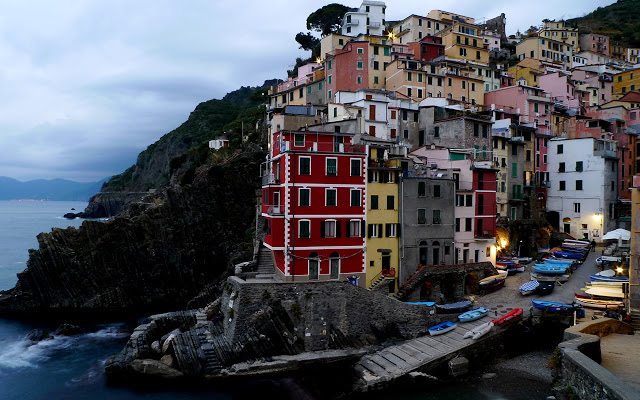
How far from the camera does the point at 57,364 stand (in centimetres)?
3512

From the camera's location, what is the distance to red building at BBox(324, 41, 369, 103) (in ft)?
206

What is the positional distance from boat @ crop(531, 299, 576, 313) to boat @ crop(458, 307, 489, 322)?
3.75m

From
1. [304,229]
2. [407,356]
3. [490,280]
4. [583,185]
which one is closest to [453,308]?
[407,356]

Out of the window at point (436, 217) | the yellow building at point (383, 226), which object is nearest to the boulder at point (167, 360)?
the yellow building at point (383, 226)

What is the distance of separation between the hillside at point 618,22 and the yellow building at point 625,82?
1533 inches

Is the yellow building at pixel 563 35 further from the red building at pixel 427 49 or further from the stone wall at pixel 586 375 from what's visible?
the stone wall at pixel 586 375

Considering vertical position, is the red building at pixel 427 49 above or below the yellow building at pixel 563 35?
below

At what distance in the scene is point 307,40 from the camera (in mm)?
100062

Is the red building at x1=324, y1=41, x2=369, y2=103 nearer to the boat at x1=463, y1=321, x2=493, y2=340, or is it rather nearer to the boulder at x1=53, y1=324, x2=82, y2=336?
the boat at x1=463, y1=321, x2=493, y2=340

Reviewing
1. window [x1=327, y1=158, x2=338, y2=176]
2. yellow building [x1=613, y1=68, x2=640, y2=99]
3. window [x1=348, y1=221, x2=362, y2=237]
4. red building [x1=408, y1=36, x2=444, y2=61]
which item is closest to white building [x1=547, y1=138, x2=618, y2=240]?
red building [x1=408, y1=36, x2=444, y2=61]

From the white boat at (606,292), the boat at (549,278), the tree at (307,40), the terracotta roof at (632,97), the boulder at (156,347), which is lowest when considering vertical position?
the boulder at (156,347)

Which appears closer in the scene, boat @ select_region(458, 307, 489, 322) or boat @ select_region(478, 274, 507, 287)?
boat @ select_region(458, 307, 489, 322)

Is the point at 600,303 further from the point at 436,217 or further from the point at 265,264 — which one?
the point at 265,264

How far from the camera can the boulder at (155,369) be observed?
30.5 m
